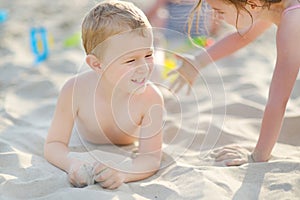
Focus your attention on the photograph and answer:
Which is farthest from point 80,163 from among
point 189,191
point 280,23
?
point 280,23

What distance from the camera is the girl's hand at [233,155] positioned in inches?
69.6

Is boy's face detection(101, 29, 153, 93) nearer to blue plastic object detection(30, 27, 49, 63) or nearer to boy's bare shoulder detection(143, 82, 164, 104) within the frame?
boy's bare shoulder detection(143, 82, 164, 104)

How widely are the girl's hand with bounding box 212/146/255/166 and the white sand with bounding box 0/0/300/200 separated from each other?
1.5 inches

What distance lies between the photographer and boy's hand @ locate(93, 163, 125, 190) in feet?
5.20

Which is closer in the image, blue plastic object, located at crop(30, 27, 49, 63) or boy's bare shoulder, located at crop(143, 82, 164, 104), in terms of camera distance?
boy's bare shoulder, located at crop(143, 82, 164, 104)

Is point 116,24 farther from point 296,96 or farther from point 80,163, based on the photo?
point 296,96

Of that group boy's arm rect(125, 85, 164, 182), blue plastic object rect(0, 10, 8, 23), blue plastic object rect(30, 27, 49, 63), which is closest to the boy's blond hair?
boy's arm rect(125, 85, 164, 182)

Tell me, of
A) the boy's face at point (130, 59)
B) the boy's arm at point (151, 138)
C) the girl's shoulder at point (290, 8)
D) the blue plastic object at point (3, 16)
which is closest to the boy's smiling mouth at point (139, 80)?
the boy's face at point (130, 59)

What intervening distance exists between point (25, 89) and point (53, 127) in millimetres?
749

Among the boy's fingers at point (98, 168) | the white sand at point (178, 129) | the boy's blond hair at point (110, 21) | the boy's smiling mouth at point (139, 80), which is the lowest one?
the white sand at point (178, 129)

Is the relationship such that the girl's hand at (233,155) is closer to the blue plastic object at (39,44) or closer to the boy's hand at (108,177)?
the boy's hand at (108,177)

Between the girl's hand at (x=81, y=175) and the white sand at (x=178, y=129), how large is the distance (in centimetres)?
3

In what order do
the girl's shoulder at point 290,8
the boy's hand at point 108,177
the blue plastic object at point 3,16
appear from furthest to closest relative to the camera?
the blue plastic object at point 3,16
the girl's shoulder at point 290,8
the boy's hand at point 108,177

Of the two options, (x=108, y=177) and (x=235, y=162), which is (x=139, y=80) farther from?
(x=235, y=162)
